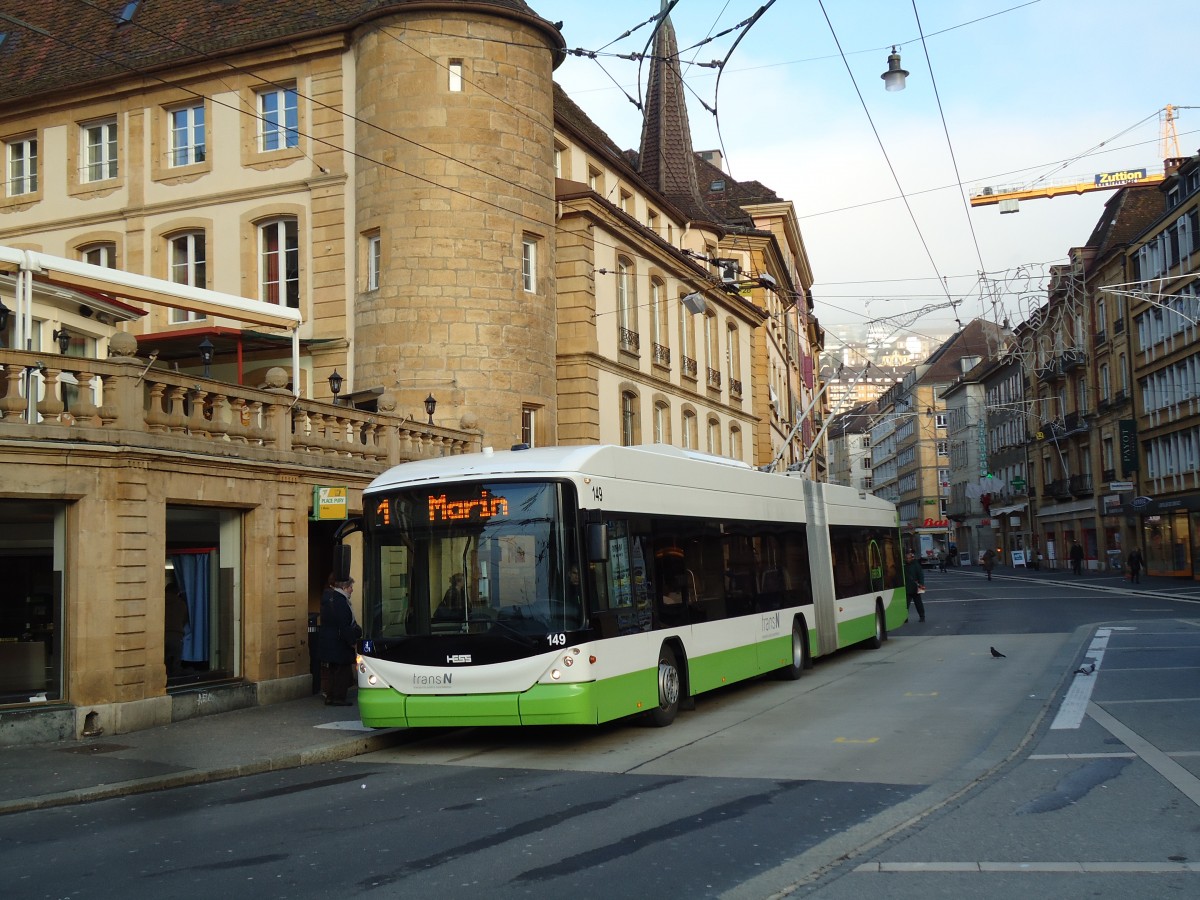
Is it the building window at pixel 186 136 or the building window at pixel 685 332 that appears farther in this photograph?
the building window at pixel 685 332

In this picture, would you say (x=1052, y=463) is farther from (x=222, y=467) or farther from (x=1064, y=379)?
(x=222, y=467)

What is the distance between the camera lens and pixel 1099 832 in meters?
7.92

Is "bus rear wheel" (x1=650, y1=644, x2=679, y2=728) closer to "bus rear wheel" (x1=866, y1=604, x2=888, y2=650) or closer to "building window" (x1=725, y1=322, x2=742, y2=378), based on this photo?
"bus rear wheel" (x1=866, y1=604, x2=888, y2=650)

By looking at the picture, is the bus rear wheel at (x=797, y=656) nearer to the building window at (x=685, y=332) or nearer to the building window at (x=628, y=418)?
the building window at (x=628, y=418)

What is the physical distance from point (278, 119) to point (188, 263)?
404 centimetres

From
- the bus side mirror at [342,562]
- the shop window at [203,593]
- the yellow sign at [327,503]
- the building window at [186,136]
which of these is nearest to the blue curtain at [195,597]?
the shop window at [203,593]

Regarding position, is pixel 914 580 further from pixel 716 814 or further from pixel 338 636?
pixel 716 814

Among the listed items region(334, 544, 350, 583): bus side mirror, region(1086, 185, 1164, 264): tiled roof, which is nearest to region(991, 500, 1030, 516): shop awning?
region(1086, 185, 1164, 264): tiled roof

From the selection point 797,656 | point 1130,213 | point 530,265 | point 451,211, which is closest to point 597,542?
point 797,656

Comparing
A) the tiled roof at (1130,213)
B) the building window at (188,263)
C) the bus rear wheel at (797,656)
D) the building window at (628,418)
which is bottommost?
the bus rear wheel at (797,656)

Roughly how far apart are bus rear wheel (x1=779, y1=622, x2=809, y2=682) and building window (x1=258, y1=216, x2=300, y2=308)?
50.9ft

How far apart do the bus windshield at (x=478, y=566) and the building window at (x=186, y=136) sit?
20.8 meters

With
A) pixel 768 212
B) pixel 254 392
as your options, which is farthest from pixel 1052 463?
pixel 254 392

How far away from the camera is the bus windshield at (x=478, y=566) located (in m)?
12.3
